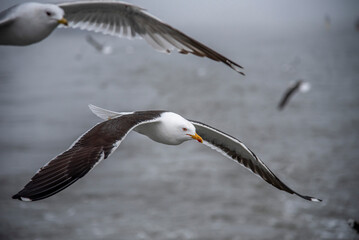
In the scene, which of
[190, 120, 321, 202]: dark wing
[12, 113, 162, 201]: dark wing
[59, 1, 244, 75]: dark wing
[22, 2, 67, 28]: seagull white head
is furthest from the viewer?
[190, 120, 321, 202]: dark wing

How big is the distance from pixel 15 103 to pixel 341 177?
2587cm

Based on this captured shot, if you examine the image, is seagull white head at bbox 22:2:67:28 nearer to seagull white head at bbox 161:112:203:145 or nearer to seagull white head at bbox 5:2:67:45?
seagull white head at bbox 5:2:67:45

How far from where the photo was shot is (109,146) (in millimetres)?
4395

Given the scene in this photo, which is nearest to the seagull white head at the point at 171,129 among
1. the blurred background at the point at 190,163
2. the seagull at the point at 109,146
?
the seagull at the point at 109,146

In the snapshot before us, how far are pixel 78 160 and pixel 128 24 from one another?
2.77m

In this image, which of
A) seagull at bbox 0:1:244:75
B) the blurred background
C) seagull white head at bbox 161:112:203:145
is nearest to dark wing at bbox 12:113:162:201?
seagull white head at bbox 161:112:203:145

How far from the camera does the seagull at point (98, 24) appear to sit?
16.8 feet

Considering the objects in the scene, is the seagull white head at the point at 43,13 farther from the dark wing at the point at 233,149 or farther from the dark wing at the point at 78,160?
the dark wing at the point at 233,149

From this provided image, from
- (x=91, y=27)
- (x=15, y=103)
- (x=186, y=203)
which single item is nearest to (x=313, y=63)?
(x=15, y=103)

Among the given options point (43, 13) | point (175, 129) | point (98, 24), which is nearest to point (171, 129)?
point (175, 129)

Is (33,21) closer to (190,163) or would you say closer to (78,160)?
(78,160)

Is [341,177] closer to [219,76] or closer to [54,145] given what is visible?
[54,145]

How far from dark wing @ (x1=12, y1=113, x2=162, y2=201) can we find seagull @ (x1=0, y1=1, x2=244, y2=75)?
3.66ft

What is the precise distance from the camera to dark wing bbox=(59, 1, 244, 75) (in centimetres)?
594
